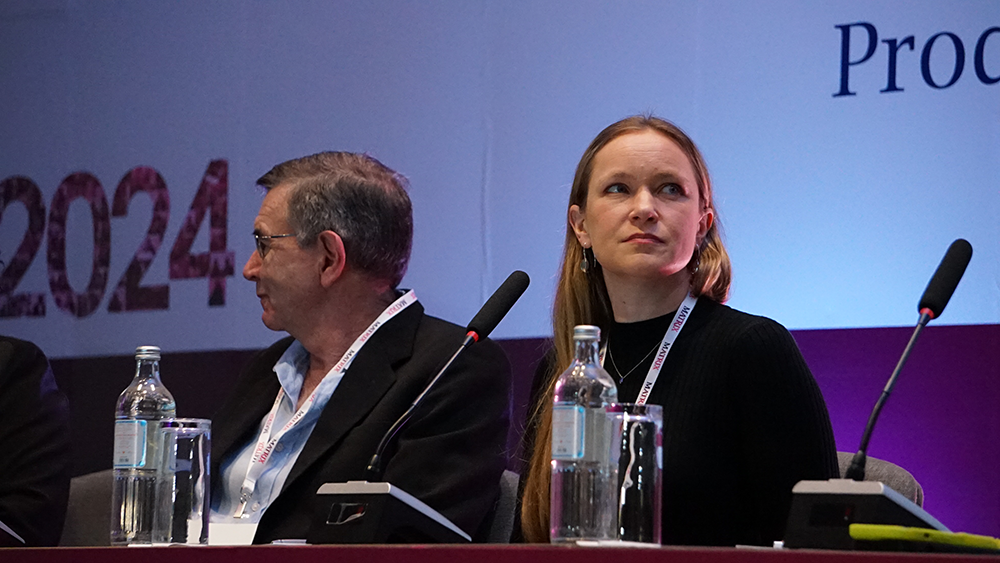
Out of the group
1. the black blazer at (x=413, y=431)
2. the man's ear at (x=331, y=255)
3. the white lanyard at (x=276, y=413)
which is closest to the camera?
the black blazer at (x=413, y=431)

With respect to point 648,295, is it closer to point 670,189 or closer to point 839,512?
point 670,189

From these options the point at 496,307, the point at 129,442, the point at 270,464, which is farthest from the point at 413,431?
the point at 129,442

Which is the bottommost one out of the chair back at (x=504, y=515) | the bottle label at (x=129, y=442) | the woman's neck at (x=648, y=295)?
the chair back at (x=504, y=515)

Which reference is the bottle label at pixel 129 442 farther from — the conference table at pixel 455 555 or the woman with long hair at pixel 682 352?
the woman with long hair at pixel 682 352

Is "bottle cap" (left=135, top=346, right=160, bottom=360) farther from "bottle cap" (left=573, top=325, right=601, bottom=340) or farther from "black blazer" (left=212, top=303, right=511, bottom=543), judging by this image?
"bottle cap" (left=573, top=325, right=601, bottom=340)

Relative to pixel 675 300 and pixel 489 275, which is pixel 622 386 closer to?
pixel 675 300

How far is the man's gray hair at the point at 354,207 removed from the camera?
314 cm

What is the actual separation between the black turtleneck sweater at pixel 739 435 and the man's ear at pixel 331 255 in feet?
3.38

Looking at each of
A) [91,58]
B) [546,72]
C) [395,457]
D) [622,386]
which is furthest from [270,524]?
[91,58]

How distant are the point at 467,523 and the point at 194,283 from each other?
171cm

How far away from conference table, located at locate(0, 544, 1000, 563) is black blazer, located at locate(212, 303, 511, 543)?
3.43 ft

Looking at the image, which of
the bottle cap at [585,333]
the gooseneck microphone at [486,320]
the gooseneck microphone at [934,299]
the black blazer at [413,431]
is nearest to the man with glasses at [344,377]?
the black blazer at [413,431]

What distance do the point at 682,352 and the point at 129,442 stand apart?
3.61 ft

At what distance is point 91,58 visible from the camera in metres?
4.34
